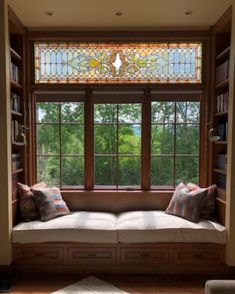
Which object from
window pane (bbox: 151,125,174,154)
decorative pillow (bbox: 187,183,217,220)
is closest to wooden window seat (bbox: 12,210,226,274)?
decorative pillow (bbox: 187,183,217,220)

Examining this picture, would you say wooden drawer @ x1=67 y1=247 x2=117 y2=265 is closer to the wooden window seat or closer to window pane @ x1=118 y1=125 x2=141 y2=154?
the wooden window seat

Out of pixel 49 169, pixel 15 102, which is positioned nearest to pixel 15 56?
pixel 15 102

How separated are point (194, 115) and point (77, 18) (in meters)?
1.96

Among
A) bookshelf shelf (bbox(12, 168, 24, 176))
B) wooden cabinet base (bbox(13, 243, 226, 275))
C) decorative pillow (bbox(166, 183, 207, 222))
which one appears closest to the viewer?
wooden cabinet base (bbox(13, 243, 226, 275))

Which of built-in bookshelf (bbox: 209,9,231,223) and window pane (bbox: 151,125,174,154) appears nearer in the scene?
built-in bookshelf (bbox: 209,9,231,223)

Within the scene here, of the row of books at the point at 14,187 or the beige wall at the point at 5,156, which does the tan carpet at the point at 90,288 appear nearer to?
the beige wall at the point at 5,156

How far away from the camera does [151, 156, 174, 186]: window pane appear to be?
11.4 feet

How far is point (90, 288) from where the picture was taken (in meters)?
2.49

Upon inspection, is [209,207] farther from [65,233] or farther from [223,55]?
[223,55]

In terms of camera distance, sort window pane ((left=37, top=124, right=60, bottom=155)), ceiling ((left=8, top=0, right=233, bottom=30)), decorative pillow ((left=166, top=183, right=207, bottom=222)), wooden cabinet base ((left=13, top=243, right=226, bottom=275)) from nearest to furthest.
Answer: ceiling ((left=8, top=0, right=233, bottom=30)) < wooden cabinet base ((left=13, top=243, right=226, bottom=275)) < decorative pillow ((left=166, top=183, right=207, bottom=222)) < window pane ((left=37, top=124, right=60, bottom=155))

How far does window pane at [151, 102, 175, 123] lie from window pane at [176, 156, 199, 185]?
56 cm

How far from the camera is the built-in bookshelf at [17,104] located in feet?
9.86

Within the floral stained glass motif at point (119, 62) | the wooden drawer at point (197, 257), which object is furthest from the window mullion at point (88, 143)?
the wooden drawer at point (197, 257)

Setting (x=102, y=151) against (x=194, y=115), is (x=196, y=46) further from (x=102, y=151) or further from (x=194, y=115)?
(x=102, y=151)
